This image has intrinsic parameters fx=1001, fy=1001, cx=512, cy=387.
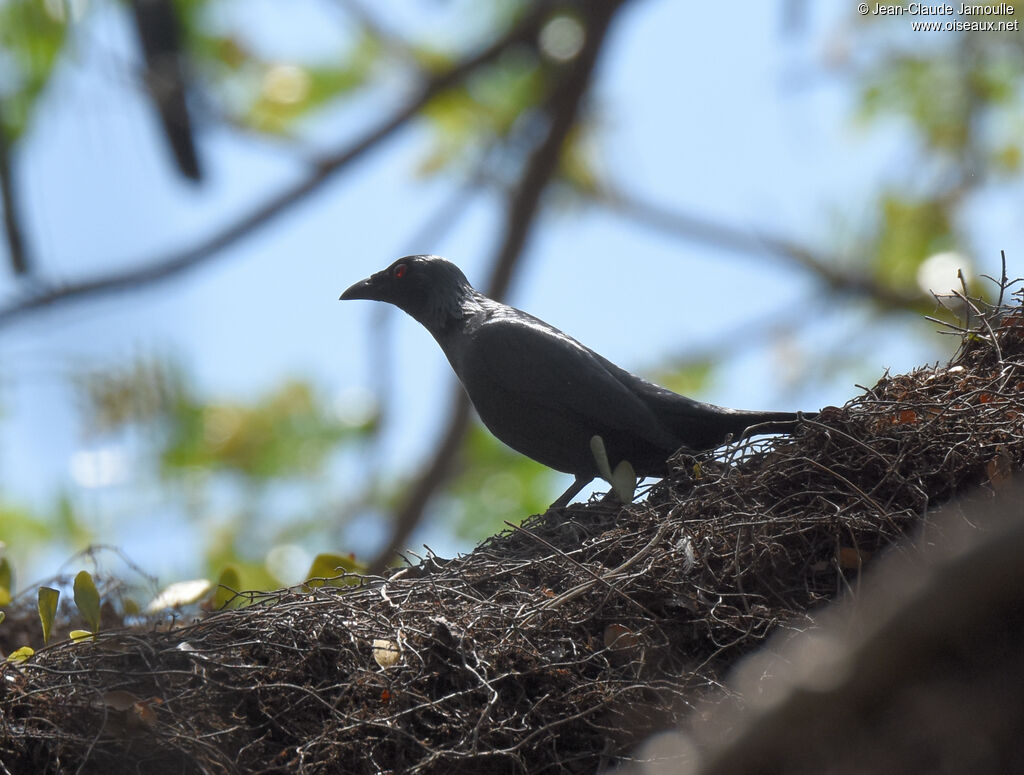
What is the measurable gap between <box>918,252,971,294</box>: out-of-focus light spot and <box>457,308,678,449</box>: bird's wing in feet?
8.46

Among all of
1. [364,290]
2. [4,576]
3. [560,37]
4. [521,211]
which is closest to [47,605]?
[4,576]

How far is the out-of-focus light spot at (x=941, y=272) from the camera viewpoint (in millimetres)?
6316

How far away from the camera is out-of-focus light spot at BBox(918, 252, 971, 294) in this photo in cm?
632

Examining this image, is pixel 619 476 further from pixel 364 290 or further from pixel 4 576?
pixel 4 576

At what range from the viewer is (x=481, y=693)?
2.99 metres

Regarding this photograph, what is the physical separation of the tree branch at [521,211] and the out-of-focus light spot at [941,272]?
2.47m

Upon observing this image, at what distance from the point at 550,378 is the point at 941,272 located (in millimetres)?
3384

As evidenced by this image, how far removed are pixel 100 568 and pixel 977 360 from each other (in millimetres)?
4208

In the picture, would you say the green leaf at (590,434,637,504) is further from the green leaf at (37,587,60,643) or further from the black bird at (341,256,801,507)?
the green leaf at (37,587,60,643)

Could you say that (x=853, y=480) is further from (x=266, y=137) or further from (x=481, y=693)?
(x=266, y=137)

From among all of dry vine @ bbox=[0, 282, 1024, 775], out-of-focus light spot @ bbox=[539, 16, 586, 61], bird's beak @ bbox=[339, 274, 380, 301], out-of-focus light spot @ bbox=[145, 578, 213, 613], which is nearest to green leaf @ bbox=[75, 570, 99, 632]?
dry vine @ bbox=[0, 282, 1024, 775]

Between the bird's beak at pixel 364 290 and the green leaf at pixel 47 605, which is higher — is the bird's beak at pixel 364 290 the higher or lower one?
the higher one

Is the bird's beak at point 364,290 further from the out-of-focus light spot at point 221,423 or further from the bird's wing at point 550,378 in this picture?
the out-of-focus light spot at point 221,423

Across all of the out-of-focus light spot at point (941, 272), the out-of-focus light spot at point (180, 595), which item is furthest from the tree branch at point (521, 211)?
the out-of-focus light spot at point (941, 272)
